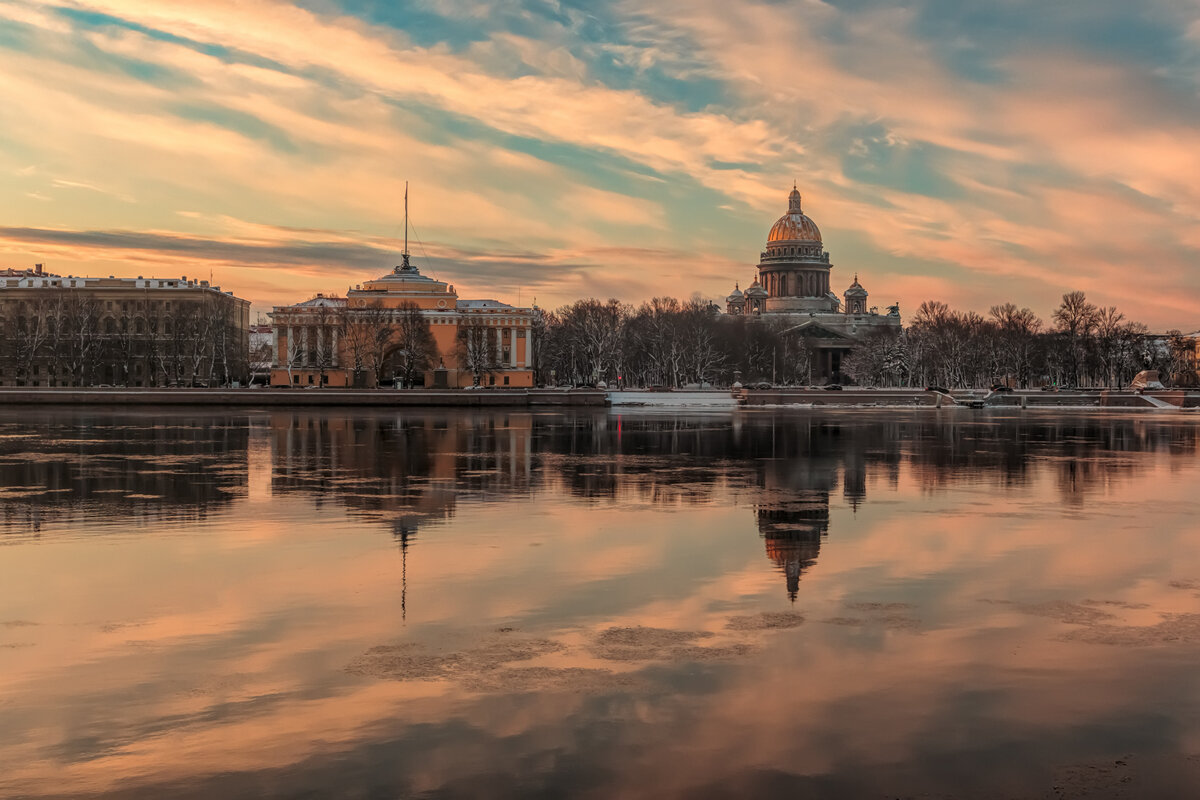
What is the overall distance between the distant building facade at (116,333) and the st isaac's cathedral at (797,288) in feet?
241

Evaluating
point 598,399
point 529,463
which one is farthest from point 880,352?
point 529,463

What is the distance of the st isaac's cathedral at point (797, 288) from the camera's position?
160875 millimetres

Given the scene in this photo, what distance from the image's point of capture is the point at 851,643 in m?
9.91

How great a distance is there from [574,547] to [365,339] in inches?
3473

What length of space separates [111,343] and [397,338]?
25.5 metres

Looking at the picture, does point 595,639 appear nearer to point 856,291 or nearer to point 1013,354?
point 1013,354

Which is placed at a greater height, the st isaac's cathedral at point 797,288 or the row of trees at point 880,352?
the st isaac's cathedral at point 797,288

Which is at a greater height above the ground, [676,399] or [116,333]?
[116,333]

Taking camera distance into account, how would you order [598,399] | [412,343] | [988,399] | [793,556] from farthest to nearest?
1. [412,343]
2. [988,399]
3. [598,399]
4. [793,556]

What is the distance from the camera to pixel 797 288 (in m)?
168

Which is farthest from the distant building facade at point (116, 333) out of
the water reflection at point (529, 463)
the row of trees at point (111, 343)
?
the water reflection at point (529, 463)

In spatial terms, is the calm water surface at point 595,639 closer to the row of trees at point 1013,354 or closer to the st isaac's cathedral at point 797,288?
the row of trees at point 1013,354

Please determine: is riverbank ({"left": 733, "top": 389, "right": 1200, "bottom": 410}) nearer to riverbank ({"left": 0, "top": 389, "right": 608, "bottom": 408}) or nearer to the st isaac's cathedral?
riverbank ({"left": 0, "top": 389, "right": 608, "bottom": 408})

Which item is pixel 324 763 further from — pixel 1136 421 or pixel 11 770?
pixel 1136 421
